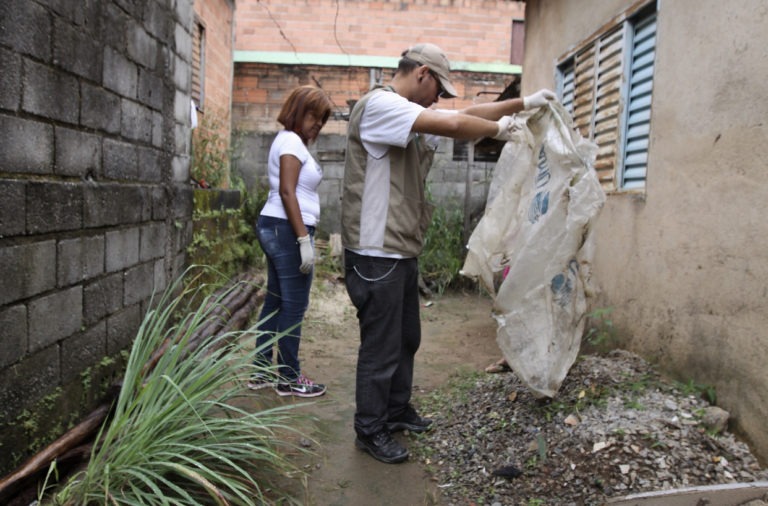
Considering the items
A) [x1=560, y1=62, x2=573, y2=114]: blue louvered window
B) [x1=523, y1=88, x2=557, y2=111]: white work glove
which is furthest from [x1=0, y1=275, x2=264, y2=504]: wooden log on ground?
[x1=560, y1=62, x2=573, y2=114]: blue louvered window

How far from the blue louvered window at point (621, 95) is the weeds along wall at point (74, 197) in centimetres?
266

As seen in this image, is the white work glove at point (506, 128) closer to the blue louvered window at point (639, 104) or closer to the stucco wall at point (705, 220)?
the stucco wall at point (705, 220)

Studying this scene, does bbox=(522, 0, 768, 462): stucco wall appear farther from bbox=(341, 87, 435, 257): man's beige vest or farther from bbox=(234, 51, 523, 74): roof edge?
bbox=(234, 51, 523, 74): roof edge

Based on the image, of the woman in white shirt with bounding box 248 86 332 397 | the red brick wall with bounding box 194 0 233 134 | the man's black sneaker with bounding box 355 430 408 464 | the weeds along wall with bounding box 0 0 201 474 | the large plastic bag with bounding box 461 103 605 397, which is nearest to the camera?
the weeds along wall with bounding box 0 0 201 474

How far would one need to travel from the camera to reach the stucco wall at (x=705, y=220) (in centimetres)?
225

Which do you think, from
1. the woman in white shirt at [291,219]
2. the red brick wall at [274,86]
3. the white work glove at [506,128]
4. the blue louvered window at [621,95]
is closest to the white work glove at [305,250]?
the woman in white shirt at [291,219]

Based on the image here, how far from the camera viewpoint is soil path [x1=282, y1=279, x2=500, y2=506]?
7.41 ft

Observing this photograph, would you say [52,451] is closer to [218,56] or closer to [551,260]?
[551,260]

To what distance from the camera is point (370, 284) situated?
2.41 m

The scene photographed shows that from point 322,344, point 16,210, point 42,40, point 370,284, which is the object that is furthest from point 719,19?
point 322,344

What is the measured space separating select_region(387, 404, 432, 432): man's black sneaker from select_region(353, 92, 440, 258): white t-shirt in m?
0.93

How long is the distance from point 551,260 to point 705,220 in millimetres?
Answer: 855

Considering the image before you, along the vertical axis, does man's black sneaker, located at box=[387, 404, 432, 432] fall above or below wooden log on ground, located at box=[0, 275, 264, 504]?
below

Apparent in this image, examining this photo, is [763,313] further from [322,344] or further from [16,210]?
[322,344]
